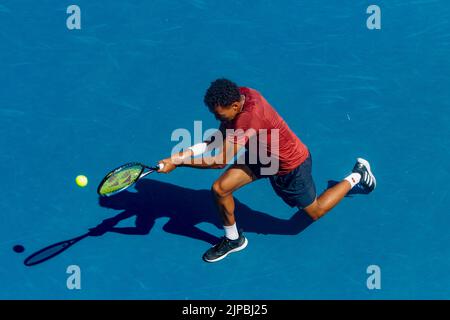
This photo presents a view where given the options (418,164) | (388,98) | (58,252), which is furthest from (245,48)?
(58,252)

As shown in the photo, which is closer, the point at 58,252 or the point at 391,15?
the point at 58,252

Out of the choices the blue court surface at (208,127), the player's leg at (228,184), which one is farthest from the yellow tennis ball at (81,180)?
the player's leg at (228,184)

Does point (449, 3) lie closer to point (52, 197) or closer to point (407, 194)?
point (407, 194)

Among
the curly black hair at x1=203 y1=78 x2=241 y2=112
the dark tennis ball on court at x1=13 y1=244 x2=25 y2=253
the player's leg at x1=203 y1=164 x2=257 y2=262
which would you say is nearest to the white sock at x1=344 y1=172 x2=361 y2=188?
the player's leg at x1=203 y1=164 x2=257 y2=262

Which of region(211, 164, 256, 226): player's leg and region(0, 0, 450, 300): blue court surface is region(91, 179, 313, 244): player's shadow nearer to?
region(0, 0, 450, 300): blue court surface

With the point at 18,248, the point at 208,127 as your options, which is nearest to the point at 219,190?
the point at 208,127

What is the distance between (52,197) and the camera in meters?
7.62

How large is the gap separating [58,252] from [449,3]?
5.72m

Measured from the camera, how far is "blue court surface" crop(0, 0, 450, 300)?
7184 mm

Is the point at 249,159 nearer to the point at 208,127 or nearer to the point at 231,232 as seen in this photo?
the point at 231,232

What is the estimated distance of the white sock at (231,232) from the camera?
7047 mm

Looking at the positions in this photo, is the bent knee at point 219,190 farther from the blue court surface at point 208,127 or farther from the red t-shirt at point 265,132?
the blue court surface at point 208,127

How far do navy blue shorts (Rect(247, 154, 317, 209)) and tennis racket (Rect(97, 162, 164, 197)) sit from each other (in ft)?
3.50

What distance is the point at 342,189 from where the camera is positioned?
7.27 metres
